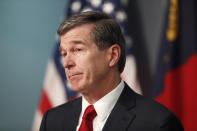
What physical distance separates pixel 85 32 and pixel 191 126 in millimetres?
1411

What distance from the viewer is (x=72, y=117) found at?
1555 millimetres

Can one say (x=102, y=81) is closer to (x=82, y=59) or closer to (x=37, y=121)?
(x=82, y=59)

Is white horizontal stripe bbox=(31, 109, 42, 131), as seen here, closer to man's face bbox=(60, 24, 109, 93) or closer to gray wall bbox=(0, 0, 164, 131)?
gray wall bbox=(0, 0, 164, 131)

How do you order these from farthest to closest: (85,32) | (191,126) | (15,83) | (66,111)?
(15,83) → (191,126) → (66,111) → (85,32)

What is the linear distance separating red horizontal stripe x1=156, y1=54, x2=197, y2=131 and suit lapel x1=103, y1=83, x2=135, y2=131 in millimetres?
1077

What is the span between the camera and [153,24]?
2961 millimetres

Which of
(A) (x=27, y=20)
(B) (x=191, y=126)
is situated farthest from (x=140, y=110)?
(A) (x=27, y=20)

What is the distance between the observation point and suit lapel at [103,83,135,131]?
4.43ft

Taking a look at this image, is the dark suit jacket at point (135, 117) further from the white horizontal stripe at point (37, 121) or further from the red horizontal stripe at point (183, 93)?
the white horizontal stripe at point (37, 121)

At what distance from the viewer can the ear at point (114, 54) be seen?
1.43 metres

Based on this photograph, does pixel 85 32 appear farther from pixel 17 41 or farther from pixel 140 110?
pixel 17 41

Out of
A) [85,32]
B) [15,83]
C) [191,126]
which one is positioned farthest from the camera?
[15,83]

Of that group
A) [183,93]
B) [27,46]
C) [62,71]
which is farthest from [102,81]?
[27,46]

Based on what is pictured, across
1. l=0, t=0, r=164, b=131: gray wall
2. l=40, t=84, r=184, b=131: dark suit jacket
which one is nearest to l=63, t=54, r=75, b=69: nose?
l=40, t=84, r=184, b=131: dark suit jacket
